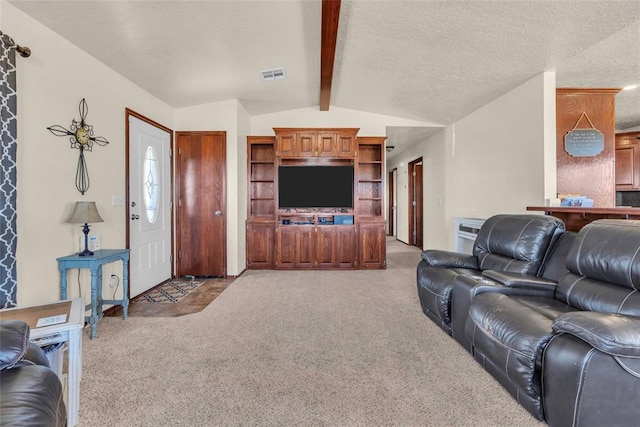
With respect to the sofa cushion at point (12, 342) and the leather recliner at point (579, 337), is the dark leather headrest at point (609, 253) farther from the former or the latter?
the sofa cushion at point (12, 342)

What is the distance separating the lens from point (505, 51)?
2.83 metres

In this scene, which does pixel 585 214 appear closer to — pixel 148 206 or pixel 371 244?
pixel 371 244

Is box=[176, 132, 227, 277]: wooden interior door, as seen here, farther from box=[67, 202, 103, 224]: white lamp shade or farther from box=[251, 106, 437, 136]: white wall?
box=[67, 202, 103, 224]: white lamp shade

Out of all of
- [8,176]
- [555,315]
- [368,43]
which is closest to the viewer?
[555,315]

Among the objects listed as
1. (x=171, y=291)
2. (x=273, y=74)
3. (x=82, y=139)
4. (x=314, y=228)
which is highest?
(x=273, y=74)

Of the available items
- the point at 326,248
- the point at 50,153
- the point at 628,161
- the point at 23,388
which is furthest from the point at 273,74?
the point at 628,161

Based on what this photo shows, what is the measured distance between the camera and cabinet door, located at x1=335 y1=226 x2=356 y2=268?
15.5 feet

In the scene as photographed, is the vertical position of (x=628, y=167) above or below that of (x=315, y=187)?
above

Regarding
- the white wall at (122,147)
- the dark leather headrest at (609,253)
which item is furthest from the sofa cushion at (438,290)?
the white wall at (122,147)

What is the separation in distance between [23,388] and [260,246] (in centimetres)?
389

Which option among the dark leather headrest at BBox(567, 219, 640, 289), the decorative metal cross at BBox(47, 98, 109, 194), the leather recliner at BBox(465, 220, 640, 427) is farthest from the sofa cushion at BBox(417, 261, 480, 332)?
the decorative metal cross at BBox(47, 98, 109, 194)

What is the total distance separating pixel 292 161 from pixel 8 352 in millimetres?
4326

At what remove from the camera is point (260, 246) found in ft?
15.6

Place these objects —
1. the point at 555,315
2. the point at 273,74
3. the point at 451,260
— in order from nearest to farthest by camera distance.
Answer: the point at 555,315 < the point at 451,260 < the point at 273,74
